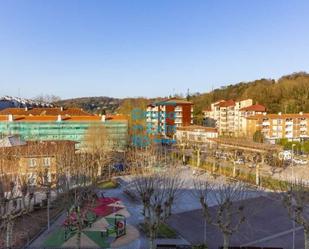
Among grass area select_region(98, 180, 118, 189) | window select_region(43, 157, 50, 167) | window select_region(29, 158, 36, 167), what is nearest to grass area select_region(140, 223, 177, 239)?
grass area select_region(98, 180, 118, 189)

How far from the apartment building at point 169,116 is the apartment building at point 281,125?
1375 centimetres

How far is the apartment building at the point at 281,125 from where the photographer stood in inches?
2446

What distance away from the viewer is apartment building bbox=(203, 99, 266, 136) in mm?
69262

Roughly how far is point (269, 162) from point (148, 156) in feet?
50.4

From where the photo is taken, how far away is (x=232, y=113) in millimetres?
77562

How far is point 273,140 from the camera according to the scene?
60.7 meters

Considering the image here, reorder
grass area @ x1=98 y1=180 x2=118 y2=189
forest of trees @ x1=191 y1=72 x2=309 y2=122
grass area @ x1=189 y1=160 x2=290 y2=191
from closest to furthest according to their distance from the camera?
1. grass area @ x1=189 y1=160 x2=290 y2=191
2. grass area @ x1=98 y1=180 x2=118 y2=189
3. forest of trees @ x1=191 y1=72 x2=309 y2=122

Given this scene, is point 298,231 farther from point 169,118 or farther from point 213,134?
point 169,118

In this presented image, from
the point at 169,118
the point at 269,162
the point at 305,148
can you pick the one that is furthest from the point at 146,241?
the point at 169,118

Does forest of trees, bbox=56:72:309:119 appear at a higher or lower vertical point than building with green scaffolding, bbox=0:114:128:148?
higher

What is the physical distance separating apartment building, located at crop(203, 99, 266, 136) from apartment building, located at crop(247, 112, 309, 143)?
17.1ft

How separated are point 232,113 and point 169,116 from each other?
15.3 metres

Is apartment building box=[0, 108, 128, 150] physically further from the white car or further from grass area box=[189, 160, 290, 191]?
the white car

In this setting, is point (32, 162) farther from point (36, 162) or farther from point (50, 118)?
point (50, 118)
